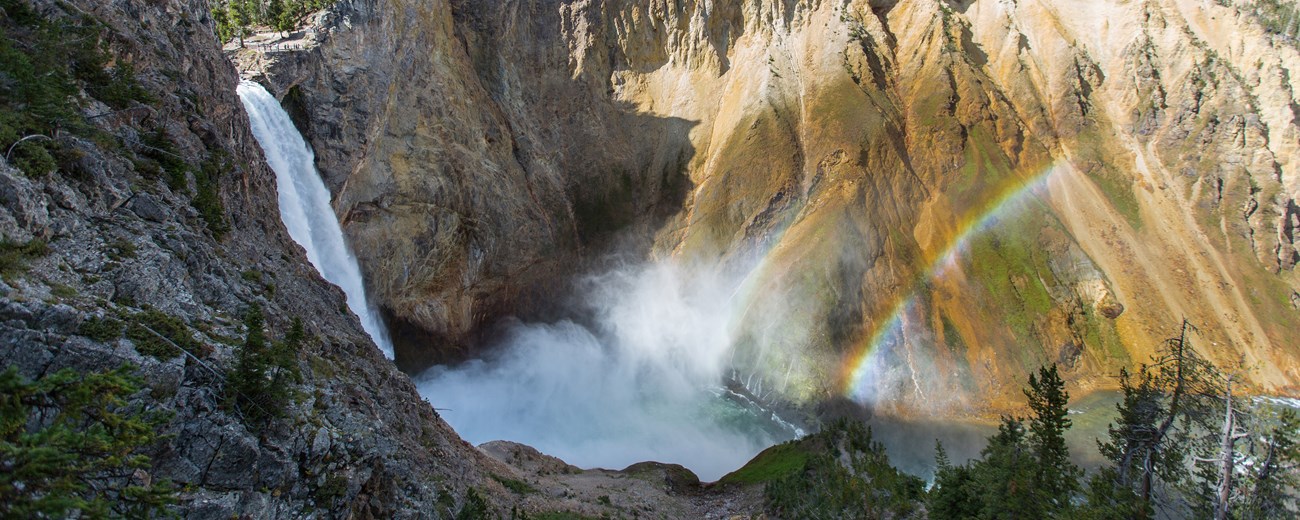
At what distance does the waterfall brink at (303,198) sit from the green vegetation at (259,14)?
5.45m

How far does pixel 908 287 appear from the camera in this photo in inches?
1453

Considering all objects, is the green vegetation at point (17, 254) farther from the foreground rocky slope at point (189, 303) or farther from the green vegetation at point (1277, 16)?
the green vegetation at point (1277, 16)

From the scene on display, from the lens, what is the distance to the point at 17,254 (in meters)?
7.32

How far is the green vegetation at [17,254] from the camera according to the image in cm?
707

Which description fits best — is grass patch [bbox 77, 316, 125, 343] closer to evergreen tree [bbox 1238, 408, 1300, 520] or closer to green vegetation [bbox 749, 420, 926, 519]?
evergreen tree [bbox 1238, 408, 1300, 520]

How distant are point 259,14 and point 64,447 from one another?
110 ft

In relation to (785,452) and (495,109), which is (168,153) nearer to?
(785,452)

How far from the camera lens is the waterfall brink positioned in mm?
25375

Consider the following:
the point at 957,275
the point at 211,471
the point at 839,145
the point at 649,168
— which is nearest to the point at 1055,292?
the point at 957,275

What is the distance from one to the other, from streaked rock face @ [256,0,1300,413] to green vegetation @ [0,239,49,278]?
76.8ft

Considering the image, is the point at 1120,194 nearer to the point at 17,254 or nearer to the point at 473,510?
the point at 473,510

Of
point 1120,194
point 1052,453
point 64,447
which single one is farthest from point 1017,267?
point 64,447

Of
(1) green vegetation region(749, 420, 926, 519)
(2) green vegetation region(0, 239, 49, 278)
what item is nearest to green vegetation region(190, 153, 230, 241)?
(2) green vegetation region(0, 239, 49, 278)

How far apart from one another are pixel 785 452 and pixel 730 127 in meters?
25.5
